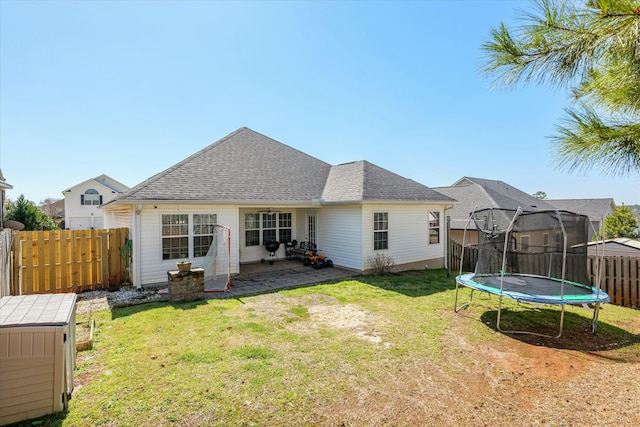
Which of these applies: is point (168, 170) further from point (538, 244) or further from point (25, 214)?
point (25, 214)

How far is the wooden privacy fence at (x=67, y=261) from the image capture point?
24.7 feet

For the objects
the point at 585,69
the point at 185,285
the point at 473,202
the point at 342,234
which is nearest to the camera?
the point at 585,69

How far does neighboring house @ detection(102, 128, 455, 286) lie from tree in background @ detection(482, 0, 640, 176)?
268 inches

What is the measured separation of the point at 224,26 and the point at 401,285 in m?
10.4

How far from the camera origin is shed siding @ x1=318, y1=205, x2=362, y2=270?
10.9m

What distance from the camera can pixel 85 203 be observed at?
30625mm

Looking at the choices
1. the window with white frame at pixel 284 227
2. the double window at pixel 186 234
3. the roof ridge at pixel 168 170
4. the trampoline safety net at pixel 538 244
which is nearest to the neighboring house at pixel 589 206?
the trampoline safety net at pixel 538 244

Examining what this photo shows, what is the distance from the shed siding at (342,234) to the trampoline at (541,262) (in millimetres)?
4206

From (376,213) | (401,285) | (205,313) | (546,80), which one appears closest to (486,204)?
(376,213)

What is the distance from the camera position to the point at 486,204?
19.7 metres

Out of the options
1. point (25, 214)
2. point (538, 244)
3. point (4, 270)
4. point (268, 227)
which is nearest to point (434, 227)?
point (538, 244)

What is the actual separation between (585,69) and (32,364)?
6.88 metres

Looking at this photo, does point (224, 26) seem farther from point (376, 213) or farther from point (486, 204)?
point (486, 204)

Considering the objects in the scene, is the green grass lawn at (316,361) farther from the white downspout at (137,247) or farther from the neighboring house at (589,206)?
the neighboring house at (589,206)
